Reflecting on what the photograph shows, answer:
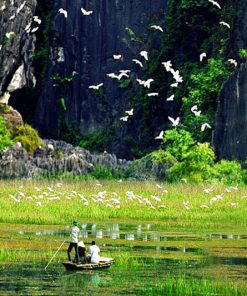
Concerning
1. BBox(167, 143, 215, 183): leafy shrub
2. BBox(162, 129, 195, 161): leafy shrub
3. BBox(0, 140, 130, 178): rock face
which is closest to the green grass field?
BBox(167, 143, 215, 183): leafy shrub

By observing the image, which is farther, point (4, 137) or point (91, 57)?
point (91, 57)

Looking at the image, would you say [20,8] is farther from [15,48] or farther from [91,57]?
[91,57]

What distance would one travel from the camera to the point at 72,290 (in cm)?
2720

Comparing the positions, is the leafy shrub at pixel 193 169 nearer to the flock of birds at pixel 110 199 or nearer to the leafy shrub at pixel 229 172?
the leafy shrub at pixel 229 172

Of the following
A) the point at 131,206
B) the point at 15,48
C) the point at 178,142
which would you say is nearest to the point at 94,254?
the point at 131,206

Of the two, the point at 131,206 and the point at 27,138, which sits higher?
the point at 27,138

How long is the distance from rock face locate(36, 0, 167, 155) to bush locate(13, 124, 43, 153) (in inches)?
403

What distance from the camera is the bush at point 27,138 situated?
7762cm

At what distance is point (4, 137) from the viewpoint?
76062mm

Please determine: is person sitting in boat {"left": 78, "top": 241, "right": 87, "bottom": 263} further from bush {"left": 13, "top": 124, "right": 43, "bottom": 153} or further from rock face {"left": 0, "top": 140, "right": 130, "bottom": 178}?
bush {"left": 13, "top": 124, "right": 43, "bottom": 153}

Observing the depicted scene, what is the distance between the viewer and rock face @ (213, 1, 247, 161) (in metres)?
71.5

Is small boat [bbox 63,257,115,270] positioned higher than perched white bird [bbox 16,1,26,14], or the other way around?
perched white bird [bbox 16,1,26,14]

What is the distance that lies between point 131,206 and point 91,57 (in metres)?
45.2

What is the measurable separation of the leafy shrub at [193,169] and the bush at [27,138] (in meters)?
14.5
